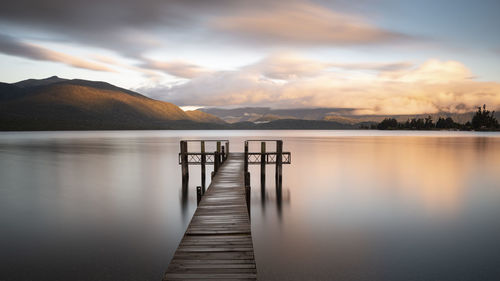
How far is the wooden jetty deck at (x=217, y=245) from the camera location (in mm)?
7074

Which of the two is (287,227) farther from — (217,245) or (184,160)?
(184,160)

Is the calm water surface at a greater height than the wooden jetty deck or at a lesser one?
lesser

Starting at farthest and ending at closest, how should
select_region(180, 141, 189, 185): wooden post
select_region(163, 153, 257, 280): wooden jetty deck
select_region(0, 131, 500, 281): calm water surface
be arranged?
select_region(180, 141, 189, 185): wooden post → select_region(0, 131, 500, 281): calm water surface → select_region(163, 153, 257, 280): wooden jetty deck

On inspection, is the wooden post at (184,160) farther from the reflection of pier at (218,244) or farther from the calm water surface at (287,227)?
the reflection of pier at (218,244)

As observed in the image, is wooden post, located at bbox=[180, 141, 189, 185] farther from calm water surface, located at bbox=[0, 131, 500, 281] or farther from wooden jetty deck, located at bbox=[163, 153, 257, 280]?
wooden jetty deck, located at bbox=[163, 153, 257, 280]

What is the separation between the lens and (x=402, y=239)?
13.8 meters

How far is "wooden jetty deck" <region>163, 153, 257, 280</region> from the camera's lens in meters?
7.07

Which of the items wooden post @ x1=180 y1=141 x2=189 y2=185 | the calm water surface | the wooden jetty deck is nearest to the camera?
the wooden jetty deck

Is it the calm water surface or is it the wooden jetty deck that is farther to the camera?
the calm water surface

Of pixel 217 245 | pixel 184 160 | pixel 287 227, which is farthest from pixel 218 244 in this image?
pixel 184 160

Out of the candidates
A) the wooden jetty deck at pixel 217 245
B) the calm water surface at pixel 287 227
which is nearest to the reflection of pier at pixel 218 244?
the wooden jetty deck at pixel 217 245

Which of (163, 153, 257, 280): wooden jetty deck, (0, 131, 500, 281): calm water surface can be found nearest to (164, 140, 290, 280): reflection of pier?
(163, 153, 257, 280): wooden jetty deck

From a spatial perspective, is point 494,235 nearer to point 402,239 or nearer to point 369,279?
point 402,239

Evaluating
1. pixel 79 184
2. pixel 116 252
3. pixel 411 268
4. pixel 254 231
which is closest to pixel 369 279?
pixel 411 268
